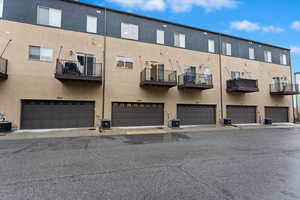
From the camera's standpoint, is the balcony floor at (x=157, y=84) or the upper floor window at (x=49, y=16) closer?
the upper floor window at (x=49, y=16)

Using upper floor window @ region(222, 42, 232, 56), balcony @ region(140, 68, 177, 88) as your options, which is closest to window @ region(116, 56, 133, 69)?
balcony @ region(140, 68, 177, 88)

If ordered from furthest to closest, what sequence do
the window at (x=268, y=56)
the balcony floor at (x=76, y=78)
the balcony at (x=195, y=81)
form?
the window at (x=268, y=56), the balcony at (x=195, y=81), the balcony floor at (x=76, y=78)

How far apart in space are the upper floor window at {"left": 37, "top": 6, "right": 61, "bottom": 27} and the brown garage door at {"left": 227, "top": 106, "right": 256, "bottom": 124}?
17609mm

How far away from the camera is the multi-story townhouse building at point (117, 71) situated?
35.0 feet

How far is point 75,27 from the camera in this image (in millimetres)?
12031

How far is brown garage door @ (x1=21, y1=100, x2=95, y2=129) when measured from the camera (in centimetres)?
1066

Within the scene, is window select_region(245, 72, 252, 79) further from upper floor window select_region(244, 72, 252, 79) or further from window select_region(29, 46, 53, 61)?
window select_region(29, 46, 53, 61)

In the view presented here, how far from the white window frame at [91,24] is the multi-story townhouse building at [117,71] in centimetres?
8

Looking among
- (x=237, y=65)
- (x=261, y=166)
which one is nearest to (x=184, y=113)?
(x=237, y=65)

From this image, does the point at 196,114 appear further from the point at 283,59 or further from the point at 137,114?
the point at 283,59

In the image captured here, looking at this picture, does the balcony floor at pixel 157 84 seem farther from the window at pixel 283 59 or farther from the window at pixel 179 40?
the window at pixel 283 59

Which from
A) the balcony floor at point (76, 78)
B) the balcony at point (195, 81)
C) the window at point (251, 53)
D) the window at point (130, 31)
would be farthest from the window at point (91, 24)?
the window at point (251, 53)

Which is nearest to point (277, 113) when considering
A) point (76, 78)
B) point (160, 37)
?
point (160, 37)

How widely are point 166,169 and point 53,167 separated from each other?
3.15 m
